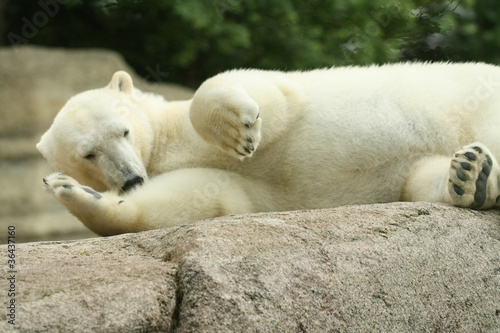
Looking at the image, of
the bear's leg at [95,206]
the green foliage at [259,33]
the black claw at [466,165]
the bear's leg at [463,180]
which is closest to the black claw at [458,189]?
the bear's leg at [463,180]

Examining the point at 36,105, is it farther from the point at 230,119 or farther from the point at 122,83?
the point at 230,119

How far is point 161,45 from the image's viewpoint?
7.84m

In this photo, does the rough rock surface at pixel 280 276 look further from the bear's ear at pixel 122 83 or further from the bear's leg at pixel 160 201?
the bear's ear at pixel 122 83

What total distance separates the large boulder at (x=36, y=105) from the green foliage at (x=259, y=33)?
62 centimetres

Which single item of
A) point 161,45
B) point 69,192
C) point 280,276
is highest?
point 280,276

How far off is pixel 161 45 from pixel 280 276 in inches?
243

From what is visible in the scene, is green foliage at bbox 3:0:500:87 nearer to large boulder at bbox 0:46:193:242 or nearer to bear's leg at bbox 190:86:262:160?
large boulder at bbox 0:46:193:242

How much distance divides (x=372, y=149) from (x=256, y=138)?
0.67 meters

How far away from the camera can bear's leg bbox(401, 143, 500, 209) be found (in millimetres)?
2643

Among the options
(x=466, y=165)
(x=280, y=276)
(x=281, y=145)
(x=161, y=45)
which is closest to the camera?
(x=280, y=276)

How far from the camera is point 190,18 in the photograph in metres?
6.95


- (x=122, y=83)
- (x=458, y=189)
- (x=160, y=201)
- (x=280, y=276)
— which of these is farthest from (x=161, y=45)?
(x=280, y=276)

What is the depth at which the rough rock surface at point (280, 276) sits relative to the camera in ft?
6.24

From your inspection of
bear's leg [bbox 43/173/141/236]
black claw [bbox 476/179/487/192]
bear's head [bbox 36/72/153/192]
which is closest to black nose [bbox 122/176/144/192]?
bear's head [bbox 36/72/153/192]
